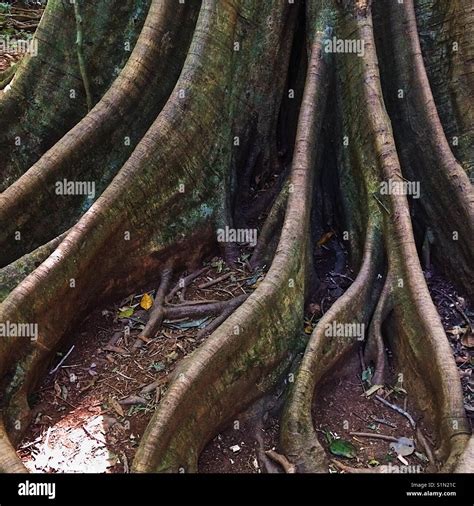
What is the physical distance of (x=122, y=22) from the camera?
234 inches

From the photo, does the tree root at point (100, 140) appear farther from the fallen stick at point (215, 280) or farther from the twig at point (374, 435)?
the twig at point (374, 435)

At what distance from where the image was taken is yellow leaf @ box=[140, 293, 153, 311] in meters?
5.21

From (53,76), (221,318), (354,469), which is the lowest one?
(354,469)

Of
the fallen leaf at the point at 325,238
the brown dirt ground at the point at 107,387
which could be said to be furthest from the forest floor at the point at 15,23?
the fallen leaf at the point at 325,238

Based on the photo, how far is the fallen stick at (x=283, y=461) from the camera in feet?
12.8

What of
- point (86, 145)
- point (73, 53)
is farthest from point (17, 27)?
point (86, 145)

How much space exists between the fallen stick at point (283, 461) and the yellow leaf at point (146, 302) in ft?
5.73

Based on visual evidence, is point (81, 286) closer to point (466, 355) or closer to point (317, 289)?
point (317, 289)

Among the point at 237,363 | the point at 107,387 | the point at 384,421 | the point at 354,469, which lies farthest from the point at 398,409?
the point at 107,387

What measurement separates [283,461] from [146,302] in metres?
1.96

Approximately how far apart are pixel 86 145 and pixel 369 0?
2.96 metres

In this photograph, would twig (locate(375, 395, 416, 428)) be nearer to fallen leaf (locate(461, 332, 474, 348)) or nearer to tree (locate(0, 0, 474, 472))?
tree (locate(0, 0, 474, 472))

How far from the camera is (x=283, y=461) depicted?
3975 mm

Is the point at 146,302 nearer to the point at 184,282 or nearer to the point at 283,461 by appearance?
the point at 184,282
